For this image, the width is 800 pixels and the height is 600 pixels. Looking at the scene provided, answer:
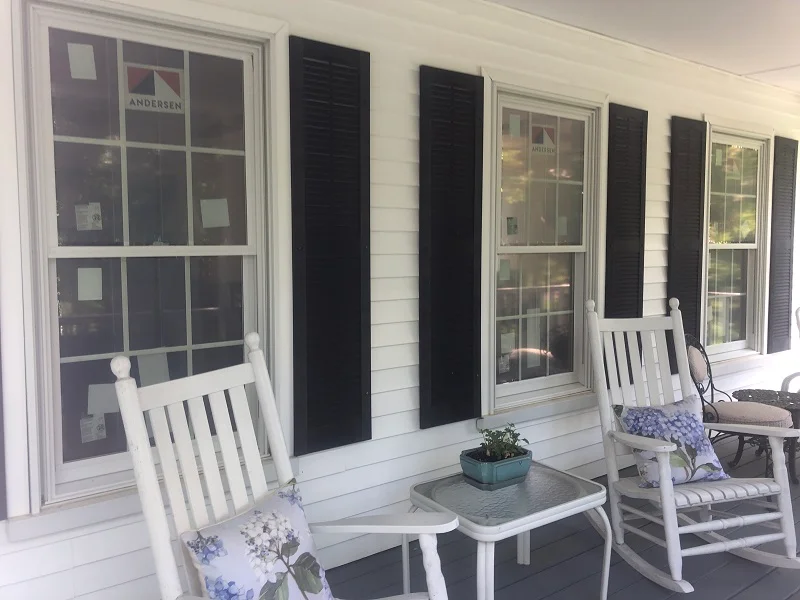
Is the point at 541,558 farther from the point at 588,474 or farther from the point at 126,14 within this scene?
the point at 126,14

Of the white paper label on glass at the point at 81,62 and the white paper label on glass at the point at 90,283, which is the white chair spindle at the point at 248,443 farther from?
the white paper label on glass at the point at 81,62

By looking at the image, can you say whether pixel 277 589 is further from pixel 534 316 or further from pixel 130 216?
pixel 534 316

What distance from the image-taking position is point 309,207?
261 centimetres

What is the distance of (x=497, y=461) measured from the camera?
256 centimetres

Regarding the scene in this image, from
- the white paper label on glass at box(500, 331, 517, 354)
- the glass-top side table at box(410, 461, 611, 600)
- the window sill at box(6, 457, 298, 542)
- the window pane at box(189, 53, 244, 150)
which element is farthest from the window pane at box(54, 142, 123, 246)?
the white paper label on glass at box(500, 331, 517, 354)

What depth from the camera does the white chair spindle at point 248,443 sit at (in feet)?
6.58

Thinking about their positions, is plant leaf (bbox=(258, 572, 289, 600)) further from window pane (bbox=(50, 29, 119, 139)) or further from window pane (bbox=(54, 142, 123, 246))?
window pane (bbox=(50, 29, 119, 139))

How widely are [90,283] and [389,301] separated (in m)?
1.25

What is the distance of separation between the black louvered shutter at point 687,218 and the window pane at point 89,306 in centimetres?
340

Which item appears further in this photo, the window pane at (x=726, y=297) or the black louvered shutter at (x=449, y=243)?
the window pane at (x=726, y=297)

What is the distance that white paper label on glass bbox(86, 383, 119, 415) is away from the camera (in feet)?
7.39

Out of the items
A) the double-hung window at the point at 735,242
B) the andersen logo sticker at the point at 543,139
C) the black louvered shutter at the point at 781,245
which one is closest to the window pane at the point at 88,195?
the andersen logo sticker at the point at 543,139

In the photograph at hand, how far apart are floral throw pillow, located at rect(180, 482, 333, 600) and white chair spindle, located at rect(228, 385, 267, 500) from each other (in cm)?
12

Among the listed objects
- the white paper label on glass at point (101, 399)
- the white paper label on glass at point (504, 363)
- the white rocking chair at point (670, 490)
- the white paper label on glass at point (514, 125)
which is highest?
the white paper label on glass at point (514, 125)
